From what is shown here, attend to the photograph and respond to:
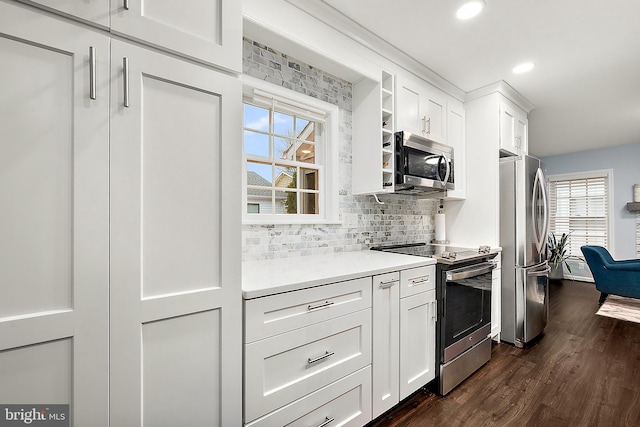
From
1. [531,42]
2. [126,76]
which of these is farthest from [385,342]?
[531,42]

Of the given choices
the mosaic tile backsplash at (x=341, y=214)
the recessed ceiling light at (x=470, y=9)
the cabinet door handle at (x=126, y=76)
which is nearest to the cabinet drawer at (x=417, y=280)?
the mosaic tile backsplash at (x=341, y=214)

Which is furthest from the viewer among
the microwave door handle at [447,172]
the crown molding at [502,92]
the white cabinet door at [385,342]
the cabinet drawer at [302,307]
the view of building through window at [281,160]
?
the crown molding at [502,92]

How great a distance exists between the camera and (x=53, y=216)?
79 centimetres

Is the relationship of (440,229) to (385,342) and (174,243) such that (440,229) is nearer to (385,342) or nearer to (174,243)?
(385,342)

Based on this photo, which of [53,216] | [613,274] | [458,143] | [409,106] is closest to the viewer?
[53,216]

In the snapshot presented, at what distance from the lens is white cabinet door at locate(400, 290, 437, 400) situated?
1.78m

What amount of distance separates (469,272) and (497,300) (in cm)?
99

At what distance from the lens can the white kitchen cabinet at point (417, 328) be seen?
1780 mm

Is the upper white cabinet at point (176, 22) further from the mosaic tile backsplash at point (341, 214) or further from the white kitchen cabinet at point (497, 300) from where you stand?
the white kitchen cabinet at point (497, 300)

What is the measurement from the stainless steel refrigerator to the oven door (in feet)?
1.61

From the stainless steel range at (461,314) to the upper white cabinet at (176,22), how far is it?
Answer: 1820mm

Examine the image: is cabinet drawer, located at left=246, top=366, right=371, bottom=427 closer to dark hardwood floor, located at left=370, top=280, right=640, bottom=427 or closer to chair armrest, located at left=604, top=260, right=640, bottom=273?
dark hardwood floor, located at left=370, top=280, right=640, bottom=427

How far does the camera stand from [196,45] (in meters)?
1.01

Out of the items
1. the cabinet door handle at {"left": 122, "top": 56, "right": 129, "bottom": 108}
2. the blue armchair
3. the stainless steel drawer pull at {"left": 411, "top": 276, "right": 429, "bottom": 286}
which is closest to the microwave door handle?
the stainless steel drawer pull at {"left": 411, "top": 276, "right": 429, "bottom": 286}
